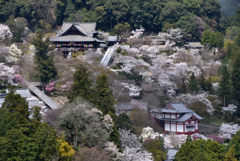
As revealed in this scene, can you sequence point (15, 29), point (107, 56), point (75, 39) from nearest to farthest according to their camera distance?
point (107, 56)
point (75, 39)
point (15, 29)

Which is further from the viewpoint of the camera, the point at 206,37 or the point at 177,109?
the point at 206,37

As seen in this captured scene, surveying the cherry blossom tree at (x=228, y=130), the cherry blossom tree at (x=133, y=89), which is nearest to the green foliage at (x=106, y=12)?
the cherry blossom tree at (x=133, y=89)

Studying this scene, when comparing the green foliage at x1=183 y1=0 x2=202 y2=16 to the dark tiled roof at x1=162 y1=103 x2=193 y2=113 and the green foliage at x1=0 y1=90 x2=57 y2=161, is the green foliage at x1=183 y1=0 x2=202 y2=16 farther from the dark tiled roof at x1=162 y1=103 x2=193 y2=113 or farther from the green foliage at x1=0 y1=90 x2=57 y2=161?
the green foliage at x1=0 y1=90 x2=57 y2=161

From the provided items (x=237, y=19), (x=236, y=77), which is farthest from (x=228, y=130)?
(x=237, y=19)

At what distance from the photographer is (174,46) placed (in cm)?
4903

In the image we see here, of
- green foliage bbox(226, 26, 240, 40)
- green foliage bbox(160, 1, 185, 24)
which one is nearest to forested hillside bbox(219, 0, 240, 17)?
green foliage bbox(226, 26, 240, 40)

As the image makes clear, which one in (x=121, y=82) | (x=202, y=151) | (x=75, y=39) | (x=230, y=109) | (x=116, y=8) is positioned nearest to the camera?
(x=202, y=151)

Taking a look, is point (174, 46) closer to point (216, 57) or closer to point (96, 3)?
point (216, 57)

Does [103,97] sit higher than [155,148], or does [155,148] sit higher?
[103,97]

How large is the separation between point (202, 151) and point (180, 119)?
349 inches

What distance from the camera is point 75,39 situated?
4338 centimetres

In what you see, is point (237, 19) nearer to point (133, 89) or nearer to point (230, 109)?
point (230, 109)

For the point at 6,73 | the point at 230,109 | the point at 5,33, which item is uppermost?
the point at 5,33

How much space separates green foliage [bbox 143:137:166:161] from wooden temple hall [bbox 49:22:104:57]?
61.8 feet
